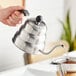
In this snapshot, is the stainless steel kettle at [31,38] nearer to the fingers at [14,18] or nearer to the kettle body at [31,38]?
the kettle body at [31,38]

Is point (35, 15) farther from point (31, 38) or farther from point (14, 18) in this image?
point (31, 38)

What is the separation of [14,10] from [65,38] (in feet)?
3.27

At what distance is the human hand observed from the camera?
168 centimetres

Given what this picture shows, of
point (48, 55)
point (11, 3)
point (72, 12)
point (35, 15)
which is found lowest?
point (48, 55)

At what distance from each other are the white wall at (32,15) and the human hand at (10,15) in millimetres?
45

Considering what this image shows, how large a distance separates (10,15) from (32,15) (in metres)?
0.36

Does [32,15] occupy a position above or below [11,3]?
below

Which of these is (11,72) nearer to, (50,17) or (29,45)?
(29,45)

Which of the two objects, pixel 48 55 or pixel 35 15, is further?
pixel 35 15

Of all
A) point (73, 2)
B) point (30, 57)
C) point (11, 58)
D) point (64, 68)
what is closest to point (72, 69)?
point (64, 68)

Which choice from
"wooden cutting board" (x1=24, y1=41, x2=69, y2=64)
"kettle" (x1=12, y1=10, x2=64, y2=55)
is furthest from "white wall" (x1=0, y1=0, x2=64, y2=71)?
"kettle" (x1=12, y1=10, x2=64, y2=55)

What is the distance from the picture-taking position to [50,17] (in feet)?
7.68

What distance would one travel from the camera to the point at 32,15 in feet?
6.68

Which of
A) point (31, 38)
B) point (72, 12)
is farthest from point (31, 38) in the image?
point (72, 12)
